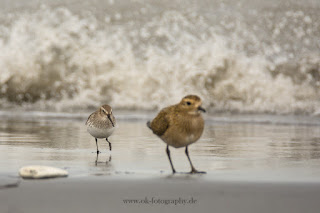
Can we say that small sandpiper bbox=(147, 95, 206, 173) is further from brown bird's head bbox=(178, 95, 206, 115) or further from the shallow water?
the shallow water

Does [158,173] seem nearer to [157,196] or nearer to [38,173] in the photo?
[157,196]

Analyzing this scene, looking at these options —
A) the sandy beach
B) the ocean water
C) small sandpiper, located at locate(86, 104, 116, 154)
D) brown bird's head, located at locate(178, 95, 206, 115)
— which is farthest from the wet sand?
the ocean water

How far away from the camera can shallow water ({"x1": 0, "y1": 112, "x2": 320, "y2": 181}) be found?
5562 mm

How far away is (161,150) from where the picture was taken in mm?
7410

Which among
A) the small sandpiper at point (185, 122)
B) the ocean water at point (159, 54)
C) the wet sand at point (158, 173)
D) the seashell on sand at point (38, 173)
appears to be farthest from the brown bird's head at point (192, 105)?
the ocean water at point (159, 54)

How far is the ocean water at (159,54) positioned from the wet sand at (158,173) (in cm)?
466

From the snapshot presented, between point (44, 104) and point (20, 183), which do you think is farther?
point (44, 104)

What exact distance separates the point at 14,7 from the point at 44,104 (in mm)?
4375

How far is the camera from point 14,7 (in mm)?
17875

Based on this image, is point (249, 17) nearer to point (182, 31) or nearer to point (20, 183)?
point (182, 31)

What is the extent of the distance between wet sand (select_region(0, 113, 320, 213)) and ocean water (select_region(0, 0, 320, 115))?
4.66 metres

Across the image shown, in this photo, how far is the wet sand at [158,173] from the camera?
4113 mm

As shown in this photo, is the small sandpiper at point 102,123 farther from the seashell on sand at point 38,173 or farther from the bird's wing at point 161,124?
the seashell on sand at point 38,173

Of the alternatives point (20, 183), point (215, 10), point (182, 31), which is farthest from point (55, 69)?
point (20, 183)
